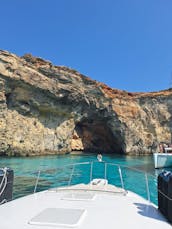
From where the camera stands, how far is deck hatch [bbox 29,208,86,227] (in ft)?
7.80

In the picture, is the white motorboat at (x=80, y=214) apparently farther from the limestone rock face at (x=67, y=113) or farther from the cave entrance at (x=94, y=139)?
the cave entrance at (x=94, y=139)

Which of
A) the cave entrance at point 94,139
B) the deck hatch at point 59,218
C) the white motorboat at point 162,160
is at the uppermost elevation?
the cave entrance at point 94,139

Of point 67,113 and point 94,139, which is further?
point 94,139

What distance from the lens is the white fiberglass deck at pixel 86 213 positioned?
8.07 ft

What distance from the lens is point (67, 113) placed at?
35031mm

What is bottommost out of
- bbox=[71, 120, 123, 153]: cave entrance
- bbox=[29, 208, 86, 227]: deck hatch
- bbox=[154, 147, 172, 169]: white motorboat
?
bbox=[154, 147, 172, 169]: white motorboat

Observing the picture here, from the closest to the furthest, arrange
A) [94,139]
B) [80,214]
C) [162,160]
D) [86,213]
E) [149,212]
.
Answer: [80,214], [86,213], [149,212], [162,160], [94,139]

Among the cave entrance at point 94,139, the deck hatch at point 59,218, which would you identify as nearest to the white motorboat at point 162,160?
the deck hatch at point 59,218

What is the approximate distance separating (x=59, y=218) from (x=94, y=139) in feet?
145

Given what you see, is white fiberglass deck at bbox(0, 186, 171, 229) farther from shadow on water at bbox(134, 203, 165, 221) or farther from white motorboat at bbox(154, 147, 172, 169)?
white motorboat at bbox(154, 147, 172, 169)

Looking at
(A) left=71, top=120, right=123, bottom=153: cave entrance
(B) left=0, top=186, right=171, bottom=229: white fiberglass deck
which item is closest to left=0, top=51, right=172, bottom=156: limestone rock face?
(A) left=71, top=120, right=123, bottom=153: cave entrance

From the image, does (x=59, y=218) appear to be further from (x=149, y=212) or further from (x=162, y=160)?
(x=162, y=160)

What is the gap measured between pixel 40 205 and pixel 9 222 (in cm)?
96

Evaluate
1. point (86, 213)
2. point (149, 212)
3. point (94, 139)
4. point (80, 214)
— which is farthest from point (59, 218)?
point (94, 139)
